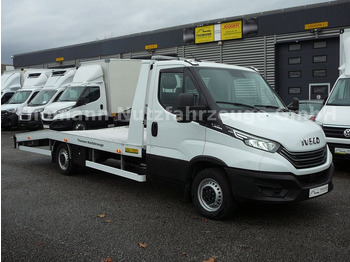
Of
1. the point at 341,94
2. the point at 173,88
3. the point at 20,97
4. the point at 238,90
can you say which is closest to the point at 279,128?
the point at 238,90

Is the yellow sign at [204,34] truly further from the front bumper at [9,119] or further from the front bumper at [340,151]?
the front bumper at [340,151]

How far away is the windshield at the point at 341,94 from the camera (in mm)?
8578

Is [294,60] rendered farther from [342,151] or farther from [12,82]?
[12,82]

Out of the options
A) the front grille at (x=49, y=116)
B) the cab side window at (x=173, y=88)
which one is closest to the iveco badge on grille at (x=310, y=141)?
the cab side window at (x=173, y=88)

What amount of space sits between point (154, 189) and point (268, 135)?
9.58ft

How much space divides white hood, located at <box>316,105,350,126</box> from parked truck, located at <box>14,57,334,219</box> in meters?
2.55

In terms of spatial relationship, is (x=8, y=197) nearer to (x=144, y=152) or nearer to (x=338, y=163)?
(x=144, y=152)

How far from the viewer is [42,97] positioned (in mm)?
17875

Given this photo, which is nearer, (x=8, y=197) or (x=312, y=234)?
(x=312, y=234)

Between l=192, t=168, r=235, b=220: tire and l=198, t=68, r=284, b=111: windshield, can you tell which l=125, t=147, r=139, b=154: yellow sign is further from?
l=198, t=68, r=284, b=111: windshield

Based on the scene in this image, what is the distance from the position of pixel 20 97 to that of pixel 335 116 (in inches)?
650

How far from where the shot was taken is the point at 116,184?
7312 mm

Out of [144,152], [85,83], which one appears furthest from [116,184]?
[85,83]

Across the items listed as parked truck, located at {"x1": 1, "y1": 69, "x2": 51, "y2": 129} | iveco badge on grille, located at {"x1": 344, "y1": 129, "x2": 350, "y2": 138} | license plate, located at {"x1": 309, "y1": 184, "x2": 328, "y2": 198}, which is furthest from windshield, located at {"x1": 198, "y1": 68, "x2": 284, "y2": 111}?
parked truck, located at {"x1": 1, "y1": 69, "x2": 51, "y2": 129}
